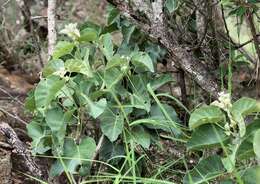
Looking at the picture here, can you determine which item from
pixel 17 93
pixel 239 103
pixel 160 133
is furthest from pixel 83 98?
pixel 17 93

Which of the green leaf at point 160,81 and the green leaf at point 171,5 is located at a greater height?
the green leaf at point 171,5

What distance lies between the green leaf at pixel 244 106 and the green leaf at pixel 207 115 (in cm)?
4

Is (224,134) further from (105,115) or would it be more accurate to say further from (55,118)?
(55,118)

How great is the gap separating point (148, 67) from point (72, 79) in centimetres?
25

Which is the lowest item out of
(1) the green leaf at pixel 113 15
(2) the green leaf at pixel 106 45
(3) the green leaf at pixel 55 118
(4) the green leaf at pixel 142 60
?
(3) the green leaf at pixel 55 118

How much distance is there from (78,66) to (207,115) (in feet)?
1.51

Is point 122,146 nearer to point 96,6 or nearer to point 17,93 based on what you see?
point 17,93

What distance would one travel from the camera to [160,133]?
1992mm

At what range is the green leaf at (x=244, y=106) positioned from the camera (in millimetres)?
1464

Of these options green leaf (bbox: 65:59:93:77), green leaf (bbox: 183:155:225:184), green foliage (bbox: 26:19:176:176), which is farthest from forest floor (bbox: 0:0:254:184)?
green leaf (bbox: 65:59:93:77)

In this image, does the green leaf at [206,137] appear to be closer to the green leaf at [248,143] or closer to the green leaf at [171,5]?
the green leaf at [248,143]

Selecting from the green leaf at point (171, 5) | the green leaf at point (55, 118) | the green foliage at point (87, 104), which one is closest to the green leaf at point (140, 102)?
the green foliage at point (87, 104)

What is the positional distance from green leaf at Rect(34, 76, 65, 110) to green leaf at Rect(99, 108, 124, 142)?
0.63 ft

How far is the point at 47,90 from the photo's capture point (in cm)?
174
